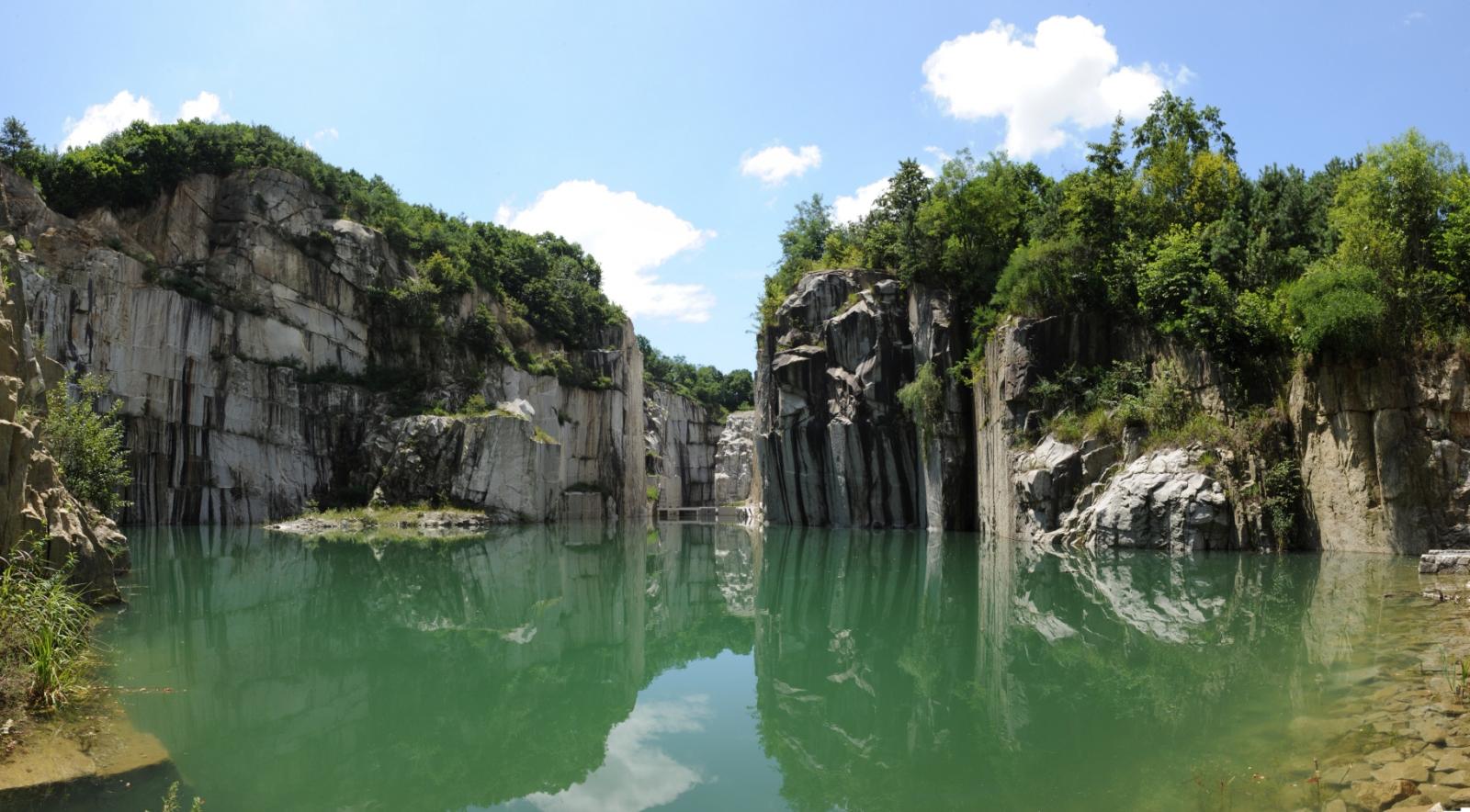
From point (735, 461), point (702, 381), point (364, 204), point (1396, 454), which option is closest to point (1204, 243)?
point (1396, 454)

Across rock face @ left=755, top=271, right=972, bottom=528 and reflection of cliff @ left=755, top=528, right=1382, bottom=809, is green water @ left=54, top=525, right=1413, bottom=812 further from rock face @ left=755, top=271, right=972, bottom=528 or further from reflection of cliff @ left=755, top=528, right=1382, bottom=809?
rock face @ left=755, top=271, right=972, bottom=528

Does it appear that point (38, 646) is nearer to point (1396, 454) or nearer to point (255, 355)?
point (1396, 454)

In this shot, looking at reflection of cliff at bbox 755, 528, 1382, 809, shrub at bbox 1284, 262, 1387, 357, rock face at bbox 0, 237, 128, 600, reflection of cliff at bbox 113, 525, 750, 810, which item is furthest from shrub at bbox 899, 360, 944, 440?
rock face at bbox 0, 237, 128, 600

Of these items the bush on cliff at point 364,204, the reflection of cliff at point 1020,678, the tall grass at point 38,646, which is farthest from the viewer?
the bush on cliff at point 364,204

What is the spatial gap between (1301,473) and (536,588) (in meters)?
18.7

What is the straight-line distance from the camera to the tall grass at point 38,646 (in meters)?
7.63

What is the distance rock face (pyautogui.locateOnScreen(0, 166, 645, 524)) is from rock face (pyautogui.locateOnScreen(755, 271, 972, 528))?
15.0 meters

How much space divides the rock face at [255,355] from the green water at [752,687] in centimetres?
2300

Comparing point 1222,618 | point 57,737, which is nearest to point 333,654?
point 57,737

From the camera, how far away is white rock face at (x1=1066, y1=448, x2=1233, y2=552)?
2197 centimetres

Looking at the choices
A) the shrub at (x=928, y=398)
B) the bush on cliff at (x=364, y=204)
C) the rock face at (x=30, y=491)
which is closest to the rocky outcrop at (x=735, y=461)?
the bush on cliff at (x=364, y=204)

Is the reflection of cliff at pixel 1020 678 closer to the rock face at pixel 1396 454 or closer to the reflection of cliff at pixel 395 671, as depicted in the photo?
the reflection of cliff at pixel 395 671

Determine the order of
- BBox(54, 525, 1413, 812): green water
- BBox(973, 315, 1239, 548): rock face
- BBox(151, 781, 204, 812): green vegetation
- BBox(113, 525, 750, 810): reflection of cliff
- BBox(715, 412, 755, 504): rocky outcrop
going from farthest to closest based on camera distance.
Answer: BBox(715, 412, 755, 504): rocky outcrop < BBox(973, 315, 1239, 548): rock face < BBox(113, 525, 750, 810): reflection of cliff < BBox(54, 525, 1413, 812): green water < BBox(151, 781, 204, 812): green vegetation

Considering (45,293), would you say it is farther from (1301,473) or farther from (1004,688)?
(1301,473)
